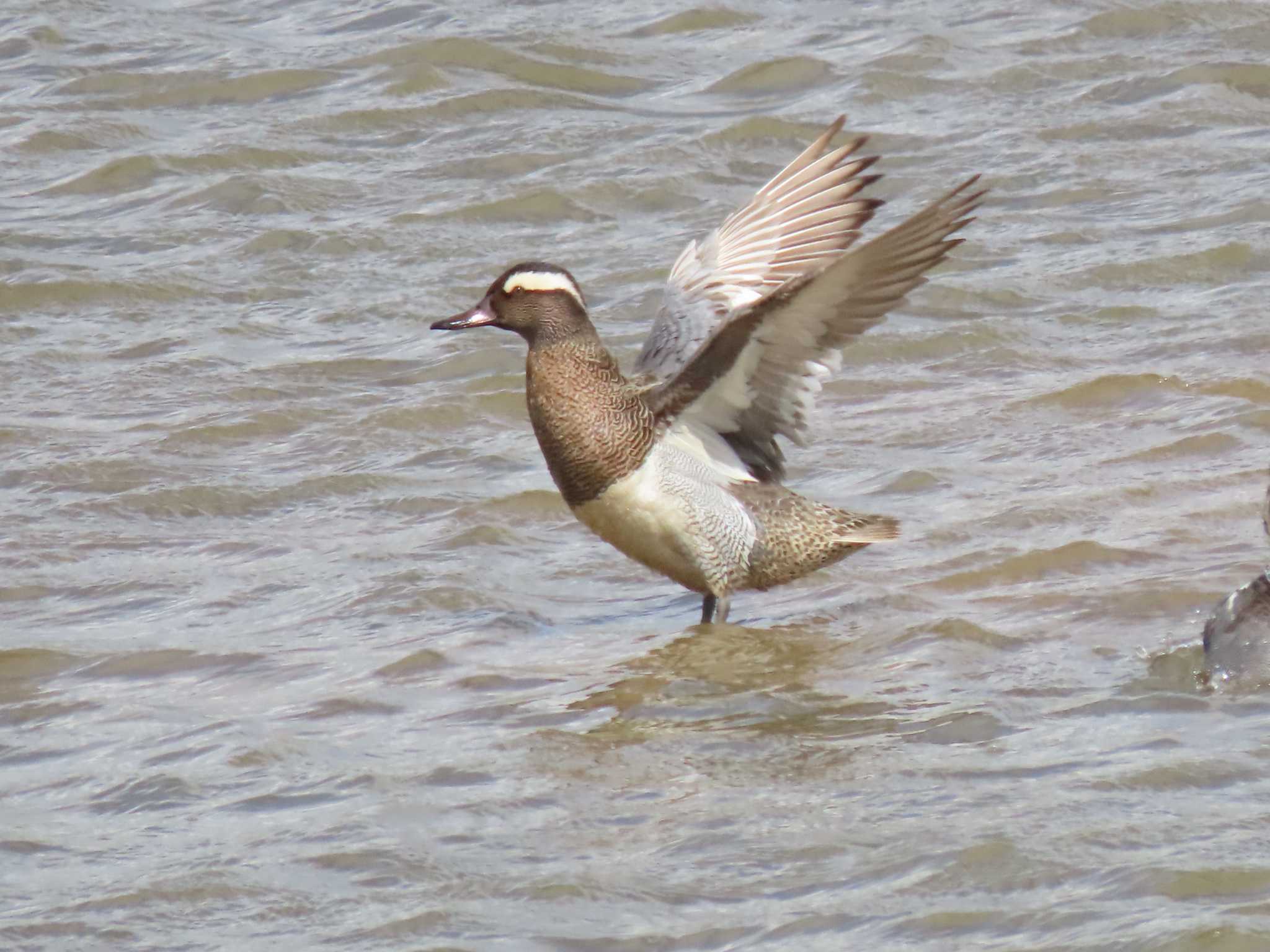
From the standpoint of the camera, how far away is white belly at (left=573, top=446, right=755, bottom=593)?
20.1 ft

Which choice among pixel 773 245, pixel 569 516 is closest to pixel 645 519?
pixel 569 516

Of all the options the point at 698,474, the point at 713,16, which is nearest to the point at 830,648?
the point at 698,474

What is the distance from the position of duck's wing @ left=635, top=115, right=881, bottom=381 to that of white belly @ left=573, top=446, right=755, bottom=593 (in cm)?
71

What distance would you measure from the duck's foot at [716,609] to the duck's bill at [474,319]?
1.02 meters

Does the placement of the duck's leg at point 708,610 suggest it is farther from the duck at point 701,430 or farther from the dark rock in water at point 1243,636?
the dark rock in water at point 1243,636

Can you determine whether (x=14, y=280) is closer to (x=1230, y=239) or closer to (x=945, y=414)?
(x=945, y=414)

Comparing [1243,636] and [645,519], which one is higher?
[645,519]

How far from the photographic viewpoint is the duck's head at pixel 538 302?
6355 millimetres

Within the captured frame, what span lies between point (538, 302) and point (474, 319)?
21cm

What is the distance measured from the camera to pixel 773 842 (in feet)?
14.6

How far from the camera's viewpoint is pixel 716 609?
6.38m

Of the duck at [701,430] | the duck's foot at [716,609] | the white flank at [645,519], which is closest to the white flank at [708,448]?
the duck at [701,430]

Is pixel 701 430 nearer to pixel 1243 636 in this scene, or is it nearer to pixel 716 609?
pixel 716 609

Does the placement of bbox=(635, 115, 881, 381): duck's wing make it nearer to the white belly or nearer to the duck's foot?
the white belly
